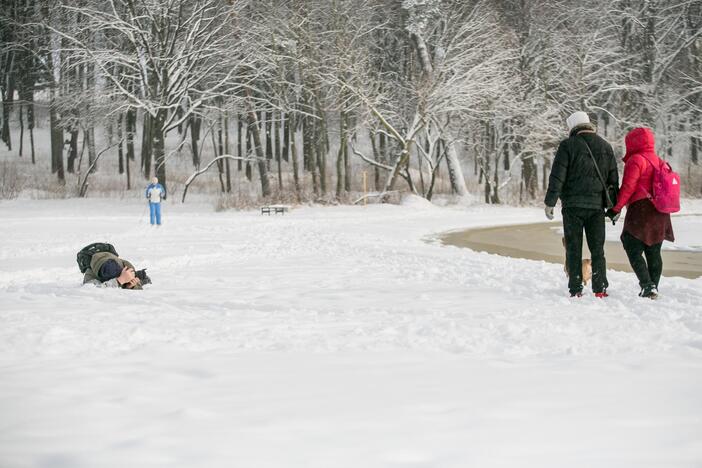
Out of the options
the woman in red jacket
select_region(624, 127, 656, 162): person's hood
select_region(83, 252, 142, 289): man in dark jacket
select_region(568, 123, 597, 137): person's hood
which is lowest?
select_region(83, 252, 142, 289): man in dark jacket

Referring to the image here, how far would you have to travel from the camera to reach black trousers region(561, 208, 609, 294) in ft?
23.6

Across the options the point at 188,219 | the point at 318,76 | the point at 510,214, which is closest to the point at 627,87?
the point at 510,214

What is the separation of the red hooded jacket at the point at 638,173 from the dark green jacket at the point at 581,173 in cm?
16

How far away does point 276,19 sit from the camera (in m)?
30.3

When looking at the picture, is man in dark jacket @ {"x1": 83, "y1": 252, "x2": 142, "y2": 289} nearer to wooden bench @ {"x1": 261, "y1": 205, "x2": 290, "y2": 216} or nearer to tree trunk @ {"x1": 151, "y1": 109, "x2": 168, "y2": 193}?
wooden bench @ {"x1": 261, "y1": 205, "x2": 290, "y2": 216}

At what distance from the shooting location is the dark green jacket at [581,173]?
23.6ft

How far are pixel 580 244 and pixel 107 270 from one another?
213 inches

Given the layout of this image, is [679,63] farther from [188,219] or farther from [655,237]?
[655,237]

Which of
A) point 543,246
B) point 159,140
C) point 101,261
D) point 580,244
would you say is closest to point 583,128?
point 580,244

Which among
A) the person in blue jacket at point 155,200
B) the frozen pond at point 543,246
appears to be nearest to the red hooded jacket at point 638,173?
the frozen pond at point 543,246

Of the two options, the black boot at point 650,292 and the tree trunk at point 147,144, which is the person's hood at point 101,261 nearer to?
the black boot at point 650,292

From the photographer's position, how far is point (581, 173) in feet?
23.7

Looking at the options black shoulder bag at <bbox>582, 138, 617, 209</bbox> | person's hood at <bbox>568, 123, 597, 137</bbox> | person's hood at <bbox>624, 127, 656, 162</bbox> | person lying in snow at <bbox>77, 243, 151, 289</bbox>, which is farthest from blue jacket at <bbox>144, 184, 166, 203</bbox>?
person's hood at <bbox>624, 127, 656, 162</bbox>

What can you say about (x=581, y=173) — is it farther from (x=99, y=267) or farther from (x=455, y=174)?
(x=455, y=174)
